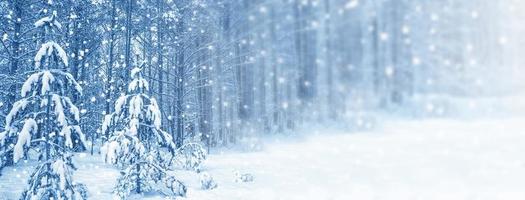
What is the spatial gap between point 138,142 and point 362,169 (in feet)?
27.1

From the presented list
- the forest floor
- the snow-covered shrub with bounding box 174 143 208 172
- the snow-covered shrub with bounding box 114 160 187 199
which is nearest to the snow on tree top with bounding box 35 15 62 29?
the snow-covered shrub with bounding box 114 160 187 199

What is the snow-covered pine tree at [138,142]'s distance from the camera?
420 inches

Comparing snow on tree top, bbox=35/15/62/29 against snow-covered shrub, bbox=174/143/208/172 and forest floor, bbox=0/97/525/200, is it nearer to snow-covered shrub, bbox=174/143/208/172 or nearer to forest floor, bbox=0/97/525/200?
forest floor, bbox=0/97/525/200

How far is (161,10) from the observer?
17469mm

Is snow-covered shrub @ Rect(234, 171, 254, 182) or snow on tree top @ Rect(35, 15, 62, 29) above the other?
snow on tree top @ Rect(35, 15, 62, 29)

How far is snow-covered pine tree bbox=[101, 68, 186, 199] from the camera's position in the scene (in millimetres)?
10672

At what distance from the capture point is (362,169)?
16.0 meters

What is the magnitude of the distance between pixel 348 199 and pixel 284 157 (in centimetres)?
682

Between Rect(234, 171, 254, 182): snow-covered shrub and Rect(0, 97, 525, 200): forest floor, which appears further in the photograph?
Rect(234, 171, 254, 182): snow-covered shrub

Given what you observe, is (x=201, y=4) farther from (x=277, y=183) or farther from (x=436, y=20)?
(x=436, y=20)

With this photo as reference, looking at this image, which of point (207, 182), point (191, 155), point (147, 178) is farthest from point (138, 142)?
point (191, 155)

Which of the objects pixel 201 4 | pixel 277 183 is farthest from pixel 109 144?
pixel 201 4

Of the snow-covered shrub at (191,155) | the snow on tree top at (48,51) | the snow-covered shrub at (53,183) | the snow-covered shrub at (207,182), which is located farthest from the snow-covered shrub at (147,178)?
the snow on tree top at (48,51)

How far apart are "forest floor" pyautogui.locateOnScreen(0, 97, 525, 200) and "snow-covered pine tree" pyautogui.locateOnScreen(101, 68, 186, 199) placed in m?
0.49
